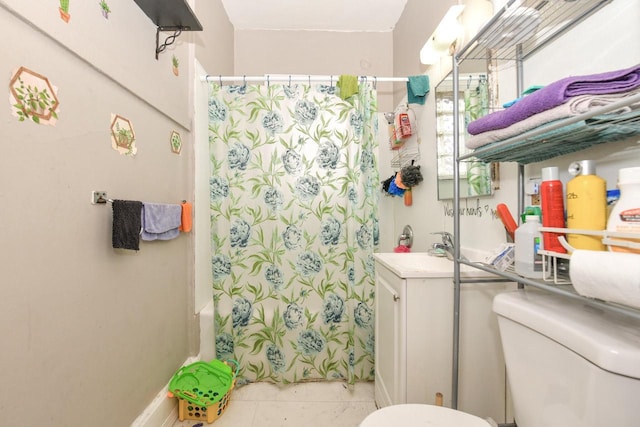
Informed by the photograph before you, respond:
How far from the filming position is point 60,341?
893mm

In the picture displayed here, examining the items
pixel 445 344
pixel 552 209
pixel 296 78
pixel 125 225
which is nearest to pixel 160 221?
pixel 125 225

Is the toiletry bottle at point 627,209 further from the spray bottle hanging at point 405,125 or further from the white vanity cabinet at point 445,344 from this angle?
the spray bottle hanging at point 405,125

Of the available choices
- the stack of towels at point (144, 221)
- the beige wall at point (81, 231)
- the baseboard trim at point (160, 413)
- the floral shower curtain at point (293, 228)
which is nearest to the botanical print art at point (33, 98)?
the beige wall at point (81, 231)

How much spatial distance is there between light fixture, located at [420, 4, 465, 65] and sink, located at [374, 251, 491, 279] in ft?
3.47

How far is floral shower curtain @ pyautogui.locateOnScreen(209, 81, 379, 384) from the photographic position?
1829mm

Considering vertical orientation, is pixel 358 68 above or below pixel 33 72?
above

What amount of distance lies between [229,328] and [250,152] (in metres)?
1.11

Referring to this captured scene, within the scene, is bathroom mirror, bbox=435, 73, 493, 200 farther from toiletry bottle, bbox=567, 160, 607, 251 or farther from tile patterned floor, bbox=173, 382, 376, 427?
tile patterned floor, bbox=173, 382, 376, 427

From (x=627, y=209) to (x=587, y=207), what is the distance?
0.31ft

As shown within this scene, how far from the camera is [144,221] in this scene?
122 centimetres

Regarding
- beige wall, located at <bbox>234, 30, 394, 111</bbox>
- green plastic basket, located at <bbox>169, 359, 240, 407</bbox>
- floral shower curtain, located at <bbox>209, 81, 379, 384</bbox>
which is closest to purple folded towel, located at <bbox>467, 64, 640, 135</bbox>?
floral shower curtain, located at <bbox>209, 81, 379, 384</bbox>

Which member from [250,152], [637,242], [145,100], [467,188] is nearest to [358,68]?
[250,152]

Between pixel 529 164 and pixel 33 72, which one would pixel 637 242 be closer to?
pixel 529 164

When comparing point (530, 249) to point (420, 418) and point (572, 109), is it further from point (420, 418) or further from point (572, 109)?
point (420, 418)
